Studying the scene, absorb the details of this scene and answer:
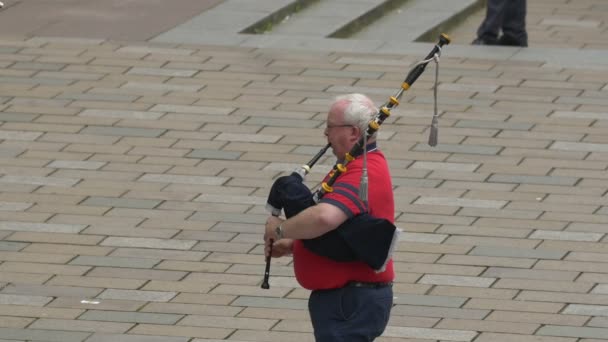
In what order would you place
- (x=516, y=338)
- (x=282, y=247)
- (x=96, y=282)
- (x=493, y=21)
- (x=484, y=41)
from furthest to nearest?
(x=484, y=41)
(x=493, y=21)
(x=96, y=282)
(x=516, y=338)
(x=282, y=247)

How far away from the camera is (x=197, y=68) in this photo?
1198 centimetres

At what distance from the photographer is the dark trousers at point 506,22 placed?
41.5ft

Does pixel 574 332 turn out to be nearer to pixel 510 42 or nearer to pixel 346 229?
pixel 346 229

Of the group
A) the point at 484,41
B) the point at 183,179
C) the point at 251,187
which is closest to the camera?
the point at 251,187

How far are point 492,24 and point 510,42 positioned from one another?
0.26 m

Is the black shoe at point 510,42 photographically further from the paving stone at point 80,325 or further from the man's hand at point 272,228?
the man's hand at point 272,228

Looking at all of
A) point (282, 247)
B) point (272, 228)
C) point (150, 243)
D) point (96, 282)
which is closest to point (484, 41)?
point (150, 243)

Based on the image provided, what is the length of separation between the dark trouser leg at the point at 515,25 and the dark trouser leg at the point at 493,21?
0.06 m

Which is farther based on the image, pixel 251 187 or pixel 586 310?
pixel 251 187

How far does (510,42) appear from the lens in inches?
504

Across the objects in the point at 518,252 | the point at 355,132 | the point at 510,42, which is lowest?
Result: the point at 510,42

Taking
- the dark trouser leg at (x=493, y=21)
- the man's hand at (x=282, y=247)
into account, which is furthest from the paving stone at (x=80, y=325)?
the dark trouser leg at (x=493, y=21)

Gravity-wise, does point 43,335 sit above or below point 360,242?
below

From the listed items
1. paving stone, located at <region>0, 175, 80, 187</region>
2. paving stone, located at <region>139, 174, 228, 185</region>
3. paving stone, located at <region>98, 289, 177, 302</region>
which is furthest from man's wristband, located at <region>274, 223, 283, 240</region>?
paving stone, located at <region>0, 175, 80, 187</region>
